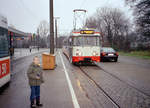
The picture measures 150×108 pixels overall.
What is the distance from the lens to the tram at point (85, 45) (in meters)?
14.2

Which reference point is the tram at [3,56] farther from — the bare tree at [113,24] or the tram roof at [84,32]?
the bare tree at [113,24]

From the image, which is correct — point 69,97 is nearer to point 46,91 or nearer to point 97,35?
point 46,91

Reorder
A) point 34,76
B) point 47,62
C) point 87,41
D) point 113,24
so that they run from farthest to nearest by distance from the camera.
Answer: point 113,24
point 87,41
point 47,62
point 34,76

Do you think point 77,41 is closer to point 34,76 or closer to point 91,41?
point 91,41

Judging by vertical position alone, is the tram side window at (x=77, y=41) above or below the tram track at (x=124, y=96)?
above

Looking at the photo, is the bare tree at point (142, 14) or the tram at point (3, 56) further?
the bare tree at point (142, 14)

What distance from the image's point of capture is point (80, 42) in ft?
47.2

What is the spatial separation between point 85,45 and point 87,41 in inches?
15.9

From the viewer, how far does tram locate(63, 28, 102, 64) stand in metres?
14.2

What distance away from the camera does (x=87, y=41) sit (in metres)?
14.5

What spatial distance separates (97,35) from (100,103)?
10013 mm

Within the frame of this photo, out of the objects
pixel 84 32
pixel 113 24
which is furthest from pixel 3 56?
pixel 113 24

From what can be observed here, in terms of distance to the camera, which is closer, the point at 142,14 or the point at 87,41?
the point at 87,41

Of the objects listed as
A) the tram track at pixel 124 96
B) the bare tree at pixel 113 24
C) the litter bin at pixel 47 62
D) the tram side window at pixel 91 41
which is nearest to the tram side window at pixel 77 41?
the tram side window at pixel 91 41
